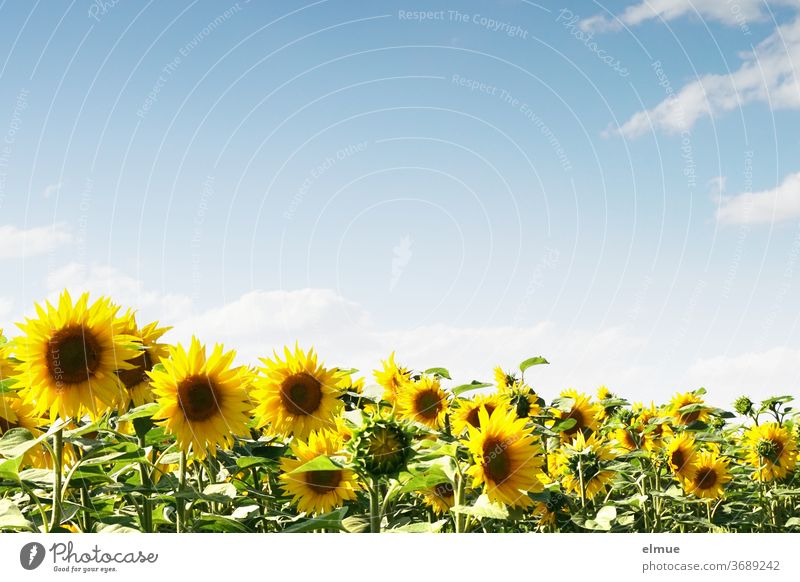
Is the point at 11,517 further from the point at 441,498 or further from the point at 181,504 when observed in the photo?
the point at 441,498

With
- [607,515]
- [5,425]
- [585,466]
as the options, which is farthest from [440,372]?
[5,425]

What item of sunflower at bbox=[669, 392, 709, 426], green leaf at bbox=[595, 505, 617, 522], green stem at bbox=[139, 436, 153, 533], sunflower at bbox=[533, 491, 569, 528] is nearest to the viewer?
green stem at bbox=[139, 436, 153, 533]

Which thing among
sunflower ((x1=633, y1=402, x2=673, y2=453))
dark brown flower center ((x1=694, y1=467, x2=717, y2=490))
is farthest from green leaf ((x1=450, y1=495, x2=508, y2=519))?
sunflower ((x1=633, y1=402, x2=673, y2=453))

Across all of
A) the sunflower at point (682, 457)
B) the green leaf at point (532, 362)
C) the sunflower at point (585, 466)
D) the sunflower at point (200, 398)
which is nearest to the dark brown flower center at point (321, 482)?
the sunflower at point (200, 398)

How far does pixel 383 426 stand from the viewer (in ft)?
5.19

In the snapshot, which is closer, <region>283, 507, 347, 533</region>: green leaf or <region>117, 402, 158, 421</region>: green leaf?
<region>283, 507, 347, 533</region>: green leaf

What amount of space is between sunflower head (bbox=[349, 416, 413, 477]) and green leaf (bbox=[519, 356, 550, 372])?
5.81 ft

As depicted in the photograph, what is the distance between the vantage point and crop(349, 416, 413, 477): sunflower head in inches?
62.2

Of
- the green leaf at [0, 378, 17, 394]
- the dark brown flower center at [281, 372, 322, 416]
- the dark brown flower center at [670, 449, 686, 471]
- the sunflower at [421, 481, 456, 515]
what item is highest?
the dark brown flower center at [281, 372, 322, 416]

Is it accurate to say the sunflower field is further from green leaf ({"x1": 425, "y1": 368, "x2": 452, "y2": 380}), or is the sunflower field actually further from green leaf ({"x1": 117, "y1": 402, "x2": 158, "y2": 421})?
green leaf ({"x1": 425, "y1": 368, "x2": 452, "y2": 380})
